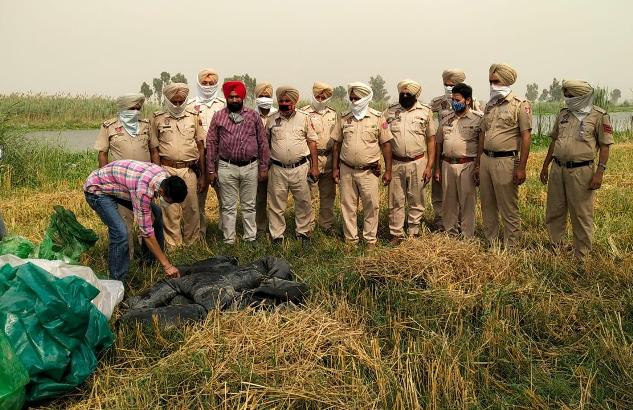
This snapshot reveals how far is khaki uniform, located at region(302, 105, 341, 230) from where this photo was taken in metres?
6.22

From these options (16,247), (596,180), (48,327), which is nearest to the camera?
(48,327)

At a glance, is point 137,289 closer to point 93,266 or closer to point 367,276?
point 93,266

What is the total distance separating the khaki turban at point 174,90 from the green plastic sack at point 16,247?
6.79 ft

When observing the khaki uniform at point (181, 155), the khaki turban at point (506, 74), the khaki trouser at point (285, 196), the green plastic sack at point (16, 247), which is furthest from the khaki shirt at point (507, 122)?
the green plastic sack at point (16, 247)

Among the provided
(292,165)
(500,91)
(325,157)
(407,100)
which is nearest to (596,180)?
(500,91)

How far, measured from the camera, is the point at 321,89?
6.45 metres

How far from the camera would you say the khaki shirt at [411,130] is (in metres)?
5.77

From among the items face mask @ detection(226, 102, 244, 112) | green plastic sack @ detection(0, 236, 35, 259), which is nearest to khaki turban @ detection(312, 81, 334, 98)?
face mask @ detection(226, 102, 244, 112)

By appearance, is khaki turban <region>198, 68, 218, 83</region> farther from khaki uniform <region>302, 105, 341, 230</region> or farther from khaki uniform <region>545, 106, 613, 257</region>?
khaki uniform <region>545, 106, 613, 257</region>

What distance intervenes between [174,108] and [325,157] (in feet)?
5.90

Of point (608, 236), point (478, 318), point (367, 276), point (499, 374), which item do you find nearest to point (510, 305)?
point (478, 318)

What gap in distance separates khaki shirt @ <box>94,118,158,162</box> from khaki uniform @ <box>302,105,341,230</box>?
192cm

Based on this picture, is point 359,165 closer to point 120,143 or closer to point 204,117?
point 204,117

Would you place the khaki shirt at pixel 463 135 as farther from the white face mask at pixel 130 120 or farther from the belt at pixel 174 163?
the white face mask at pixel 130 120
